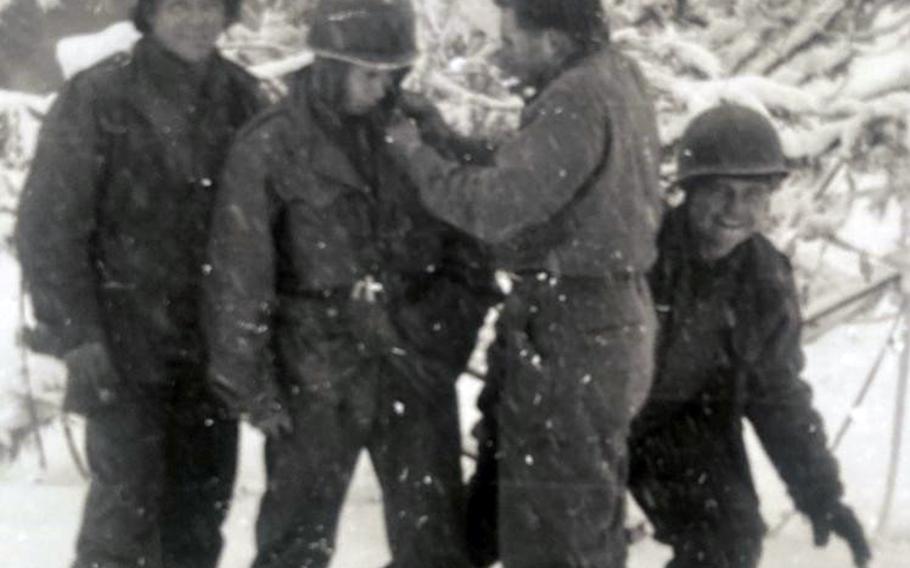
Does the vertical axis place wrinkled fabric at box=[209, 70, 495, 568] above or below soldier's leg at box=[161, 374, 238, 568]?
above

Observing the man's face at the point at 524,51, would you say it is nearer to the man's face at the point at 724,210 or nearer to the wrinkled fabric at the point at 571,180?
the wrinkled fabric at the point at 571,180

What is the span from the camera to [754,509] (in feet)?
9.17

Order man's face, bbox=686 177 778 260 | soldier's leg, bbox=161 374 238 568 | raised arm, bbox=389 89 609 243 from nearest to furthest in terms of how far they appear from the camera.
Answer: raised arm, bbox=389 89 609 243 → man's face, bbox=686 177 778 260 → soldier's leg, bbox=161 374 238 568

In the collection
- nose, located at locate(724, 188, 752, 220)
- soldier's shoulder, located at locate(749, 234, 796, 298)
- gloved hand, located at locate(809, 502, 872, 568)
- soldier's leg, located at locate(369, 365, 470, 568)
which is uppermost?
nose, located at locate(724, 188, 752, 220)

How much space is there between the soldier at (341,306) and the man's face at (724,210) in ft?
1.54

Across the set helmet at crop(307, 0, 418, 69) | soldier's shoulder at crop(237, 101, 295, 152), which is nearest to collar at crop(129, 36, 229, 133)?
soldier's shoulder at crop(237, 101, 295, 152)

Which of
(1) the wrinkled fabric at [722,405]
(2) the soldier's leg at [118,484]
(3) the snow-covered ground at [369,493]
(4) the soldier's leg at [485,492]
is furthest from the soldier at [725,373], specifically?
(3) the snow-covered ground at [369,493]

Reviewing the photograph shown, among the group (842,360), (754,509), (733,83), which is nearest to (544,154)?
(754,509)

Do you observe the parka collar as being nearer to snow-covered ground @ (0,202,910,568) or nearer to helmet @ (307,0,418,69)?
helmet @ (307,0,418,69)

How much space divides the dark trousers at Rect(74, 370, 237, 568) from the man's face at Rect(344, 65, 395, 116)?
2.27 feet

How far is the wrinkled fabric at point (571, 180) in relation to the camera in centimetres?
225

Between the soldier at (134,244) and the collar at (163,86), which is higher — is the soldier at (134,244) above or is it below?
below

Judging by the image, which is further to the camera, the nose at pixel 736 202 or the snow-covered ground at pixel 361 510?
the snow-covered ground at pixel 361 510

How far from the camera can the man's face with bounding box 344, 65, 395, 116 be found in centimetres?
239
